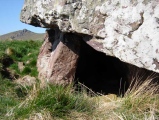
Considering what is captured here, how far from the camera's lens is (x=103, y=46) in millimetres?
6766

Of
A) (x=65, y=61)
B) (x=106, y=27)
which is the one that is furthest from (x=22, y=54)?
(x=106, y=27)

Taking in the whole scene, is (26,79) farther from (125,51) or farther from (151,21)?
(151,21)

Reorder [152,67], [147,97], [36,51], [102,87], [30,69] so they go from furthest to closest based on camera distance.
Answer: [36,51] → [30,69] → [102,87] → [147,97] → [152,67]

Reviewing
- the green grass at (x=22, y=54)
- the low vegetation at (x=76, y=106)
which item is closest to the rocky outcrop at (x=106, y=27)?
the low vegetation at (x=76, y=106)

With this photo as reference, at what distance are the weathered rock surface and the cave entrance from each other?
239 centimetres

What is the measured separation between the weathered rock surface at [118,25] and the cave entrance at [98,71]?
239cm

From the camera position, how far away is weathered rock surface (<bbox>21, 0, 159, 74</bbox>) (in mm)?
5941

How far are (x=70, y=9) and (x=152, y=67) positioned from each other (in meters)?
2.62

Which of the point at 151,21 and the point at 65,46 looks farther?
the point at 65,46

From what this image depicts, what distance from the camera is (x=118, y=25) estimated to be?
6445 millimetres

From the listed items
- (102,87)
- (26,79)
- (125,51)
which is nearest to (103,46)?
(125,51)

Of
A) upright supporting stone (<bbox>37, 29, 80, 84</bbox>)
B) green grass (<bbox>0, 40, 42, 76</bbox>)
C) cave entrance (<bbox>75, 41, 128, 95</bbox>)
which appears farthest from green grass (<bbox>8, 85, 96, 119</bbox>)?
green grass (<bbox>0, 40, 42, 76</bbox>)

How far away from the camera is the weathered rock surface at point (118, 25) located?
5941 mm

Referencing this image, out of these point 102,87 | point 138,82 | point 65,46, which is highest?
point 65,46
